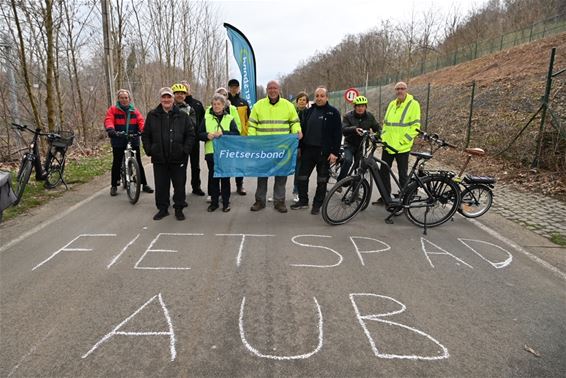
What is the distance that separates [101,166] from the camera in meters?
9.97

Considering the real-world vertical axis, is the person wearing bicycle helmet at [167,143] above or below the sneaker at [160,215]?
above

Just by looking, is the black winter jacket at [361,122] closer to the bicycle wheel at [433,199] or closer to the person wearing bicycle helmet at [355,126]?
the person wearing bicycle helmet at [355,126]

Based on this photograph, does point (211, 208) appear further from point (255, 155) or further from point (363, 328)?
point (363, 328)

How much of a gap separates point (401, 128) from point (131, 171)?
15.4 ft

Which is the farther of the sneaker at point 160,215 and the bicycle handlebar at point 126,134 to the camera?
the bicycle handlebar at point 126,134

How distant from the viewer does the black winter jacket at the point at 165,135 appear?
5.47 m

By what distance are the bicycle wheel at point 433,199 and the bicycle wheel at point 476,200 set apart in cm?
44

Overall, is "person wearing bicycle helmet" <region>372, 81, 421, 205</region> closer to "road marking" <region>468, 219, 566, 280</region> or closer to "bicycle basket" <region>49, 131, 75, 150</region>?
"road marking" <region>468, 219, 566, 280</region>

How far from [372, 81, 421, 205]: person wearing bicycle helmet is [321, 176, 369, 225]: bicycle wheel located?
0.44m

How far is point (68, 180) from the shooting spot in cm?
823

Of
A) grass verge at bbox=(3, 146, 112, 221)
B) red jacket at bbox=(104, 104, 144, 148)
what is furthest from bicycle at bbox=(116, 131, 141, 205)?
grass verge at bbox=(3, 146, 112, 221)

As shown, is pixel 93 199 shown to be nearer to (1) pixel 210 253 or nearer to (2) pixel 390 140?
(1) pixel 210 253

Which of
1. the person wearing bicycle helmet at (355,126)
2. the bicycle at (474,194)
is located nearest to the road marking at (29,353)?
the person wearing bicycle helmet at (355,126)

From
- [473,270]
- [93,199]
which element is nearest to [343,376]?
[473,270]
